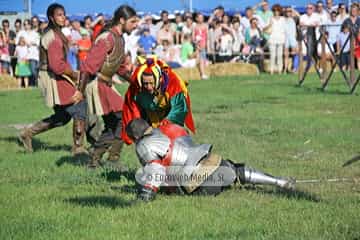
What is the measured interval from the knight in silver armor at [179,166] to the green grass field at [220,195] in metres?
0.12

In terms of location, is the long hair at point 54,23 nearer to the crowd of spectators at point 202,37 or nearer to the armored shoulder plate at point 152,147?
the armored shoulder plate at point 152,147

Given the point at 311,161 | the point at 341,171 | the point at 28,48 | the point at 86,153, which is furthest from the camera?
the point at 28,48

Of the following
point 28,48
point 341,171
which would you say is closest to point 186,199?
point 341,171

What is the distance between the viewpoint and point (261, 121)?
14.3 metres

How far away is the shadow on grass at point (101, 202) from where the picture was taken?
775cm

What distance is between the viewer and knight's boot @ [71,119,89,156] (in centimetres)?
1109

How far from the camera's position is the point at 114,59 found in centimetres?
1009

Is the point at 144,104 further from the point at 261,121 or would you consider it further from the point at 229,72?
the point at 229,72

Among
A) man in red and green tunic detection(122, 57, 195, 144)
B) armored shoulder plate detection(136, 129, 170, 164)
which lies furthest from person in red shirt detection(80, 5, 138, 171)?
armored shoulder plate detection(136, 129, 170, 164)

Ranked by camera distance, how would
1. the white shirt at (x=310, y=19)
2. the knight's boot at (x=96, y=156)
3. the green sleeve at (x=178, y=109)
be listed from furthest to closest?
the white shirt at (x=310, y=19), the knight's boot at (x=96, y=156), the green sleeve at (x=178, y=109)

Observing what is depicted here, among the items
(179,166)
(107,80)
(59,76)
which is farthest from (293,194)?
(59,76)

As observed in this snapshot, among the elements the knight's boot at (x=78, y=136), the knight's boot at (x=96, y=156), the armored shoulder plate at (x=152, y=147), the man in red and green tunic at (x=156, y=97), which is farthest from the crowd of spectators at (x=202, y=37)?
the armored shoulder plate at (x=152, y=147)

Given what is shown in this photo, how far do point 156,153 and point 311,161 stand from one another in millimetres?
2856

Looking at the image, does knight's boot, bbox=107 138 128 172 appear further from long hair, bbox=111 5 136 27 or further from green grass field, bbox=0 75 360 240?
long hair, bbox=111 5 136 27
